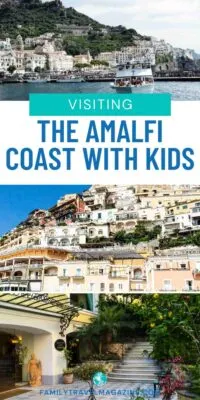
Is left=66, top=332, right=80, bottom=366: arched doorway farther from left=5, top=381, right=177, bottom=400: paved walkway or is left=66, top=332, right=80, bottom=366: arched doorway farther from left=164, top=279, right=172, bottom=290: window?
left=164, top=279, right=172, bottom=290: window

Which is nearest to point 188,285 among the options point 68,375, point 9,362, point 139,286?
point 139,286

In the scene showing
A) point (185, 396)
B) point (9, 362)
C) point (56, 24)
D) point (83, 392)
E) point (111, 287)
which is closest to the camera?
point (185, 396)

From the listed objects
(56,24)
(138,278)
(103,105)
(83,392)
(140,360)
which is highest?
(56,24)

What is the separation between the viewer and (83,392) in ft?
12.6

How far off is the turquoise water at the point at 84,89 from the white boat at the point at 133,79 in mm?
43

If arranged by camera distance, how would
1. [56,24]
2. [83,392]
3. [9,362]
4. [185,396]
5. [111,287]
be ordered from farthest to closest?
1. [56,24]
2. [9,362]
3. [111,287]
4. [83,392]
5. [185,396]

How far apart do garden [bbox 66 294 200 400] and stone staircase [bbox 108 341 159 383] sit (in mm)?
26

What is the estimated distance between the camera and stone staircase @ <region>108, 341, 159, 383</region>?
3.86 m

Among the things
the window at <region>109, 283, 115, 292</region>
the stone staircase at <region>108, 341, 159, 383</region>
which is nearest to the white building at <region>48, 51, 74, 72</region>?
the window at <region>109, 283, 115, 292</region>

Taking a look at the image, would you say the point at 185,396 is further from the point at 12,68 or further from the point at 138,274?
the point at 12,68

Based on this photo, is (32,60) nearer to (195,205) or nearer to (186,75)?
(186,75)

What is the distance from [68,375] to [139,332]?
0.36 meters

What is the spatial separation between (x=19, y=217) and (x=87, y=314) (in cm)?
52

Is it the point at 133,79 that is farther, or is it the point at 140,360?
the point at 133,79
